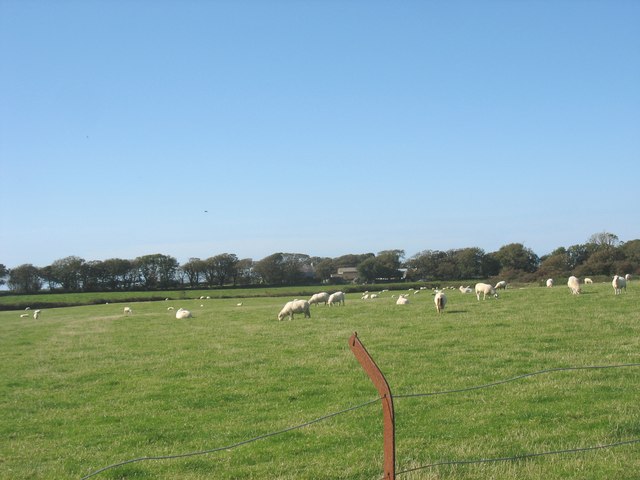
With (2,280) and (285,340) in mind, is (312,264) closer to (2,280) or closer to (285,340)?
(2,280)

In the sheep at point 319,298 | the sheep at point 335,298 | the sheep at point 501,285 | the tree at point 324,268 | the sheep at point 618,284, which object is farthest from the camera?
the tree at point 324,268

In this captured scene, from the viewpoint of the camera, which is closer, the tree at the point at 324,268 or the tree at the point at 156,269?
the tree at the point at 156,269

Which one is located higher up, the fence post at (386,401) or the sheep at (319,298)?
the fence post at (386,401)

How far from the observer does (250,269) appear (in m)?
141

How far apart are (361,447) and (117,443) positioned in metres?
4.60

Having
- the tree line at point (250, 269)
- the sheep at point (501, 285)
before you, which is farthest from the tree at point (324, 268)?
the sheep at point (501, 285)

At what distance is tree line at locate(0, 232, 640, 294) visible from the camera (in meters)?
115

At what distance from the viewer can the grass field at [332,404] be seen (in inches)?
352

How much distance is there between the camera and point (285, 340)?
2373 centimetres

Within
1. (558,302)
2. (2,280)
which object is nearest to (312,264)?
(2,280)

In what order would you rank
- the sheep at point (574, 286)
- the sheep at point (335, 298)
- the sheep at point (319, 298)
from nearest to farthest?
the sheep at point (574, 286)
the sheep at point (335, 298)
the sheep at point (319, 298)

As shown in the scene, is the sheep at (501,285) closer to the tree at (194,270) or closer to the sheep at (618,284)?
the sheep at (618,284)

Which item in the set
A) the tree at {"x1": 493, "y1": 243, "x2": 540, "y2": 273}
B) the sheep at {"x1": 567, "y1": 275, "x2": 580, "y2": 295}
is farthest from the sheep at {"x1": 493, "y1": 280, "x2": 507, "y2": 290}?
the tree at {"x1": 493, "y1": 243, "x2": 540, "y2": 273}

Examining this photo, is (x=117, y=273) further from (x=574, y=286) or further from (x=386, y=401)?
(x=386, y=401)
